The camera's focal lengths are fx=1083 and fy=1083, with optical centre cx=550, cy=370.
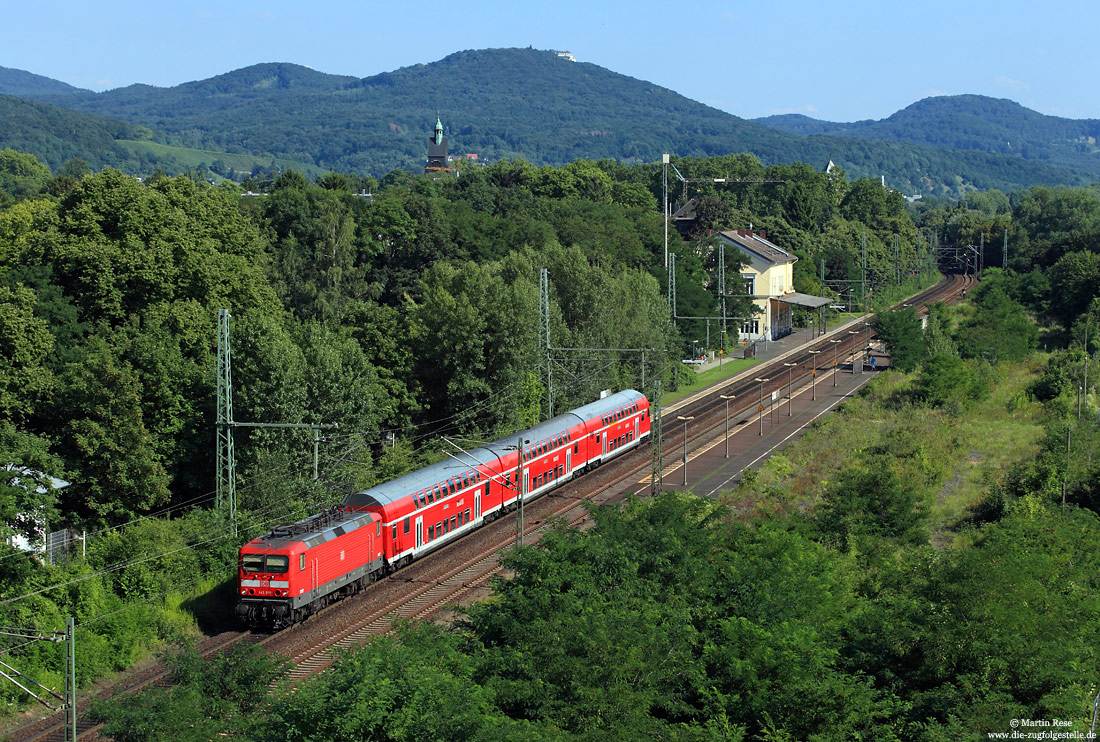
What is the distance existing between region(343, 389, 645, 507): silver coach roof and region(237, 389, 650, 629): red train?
1.7 inches

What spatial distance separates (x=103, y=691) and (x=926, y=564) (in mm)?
23047

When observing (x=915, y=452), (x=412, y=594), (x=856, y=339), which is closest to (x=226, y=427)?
(x=412, y=594)

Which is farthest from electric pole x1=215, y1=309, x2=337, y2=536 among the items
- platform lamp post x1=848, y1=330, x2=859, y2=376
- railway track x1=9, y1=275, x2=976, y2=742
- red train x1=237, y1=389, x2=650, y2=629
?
platform lamp post x1=848, y1=330, x2=859, y2=376

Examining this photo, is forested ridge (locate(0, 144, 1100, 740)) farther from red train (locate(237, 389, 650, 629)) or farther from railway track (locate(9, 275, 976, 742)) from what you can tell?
red train (locate(237, 389, 650, 629))

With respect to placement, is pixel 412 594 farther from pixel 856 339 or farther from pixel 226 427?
pixel 856 339

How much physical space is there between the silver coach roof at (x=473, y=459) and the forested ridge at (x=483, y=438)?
423cm

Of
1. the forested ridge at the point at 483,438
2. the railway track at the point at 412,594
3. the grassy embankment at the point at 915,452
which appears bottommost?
the railway track at the point at 412,594

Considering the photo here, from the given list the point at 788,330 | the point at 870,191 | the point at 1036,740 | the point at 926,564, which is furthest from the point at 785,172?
the point at 1036,740

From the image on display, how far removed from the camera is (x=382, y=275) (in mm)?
85188

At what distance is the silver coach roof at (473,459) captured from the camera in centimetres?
3650

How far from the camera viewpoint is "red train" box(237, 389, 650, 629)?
1264 inches

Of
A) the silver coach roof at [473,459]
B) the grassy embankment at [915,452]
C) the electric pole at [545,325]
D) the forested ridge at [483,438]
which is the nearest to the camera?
the forested ridge at [483,438]

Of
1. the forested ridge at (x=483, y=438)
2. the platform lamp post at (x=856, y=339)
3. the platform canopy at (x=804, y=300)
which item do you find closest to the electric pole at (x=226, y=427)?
the forested ridge at (x=483, y=438)

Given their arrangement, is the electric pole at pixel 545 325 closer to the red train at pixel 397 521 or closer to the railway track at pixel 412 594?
the red train at pixel 397 521
